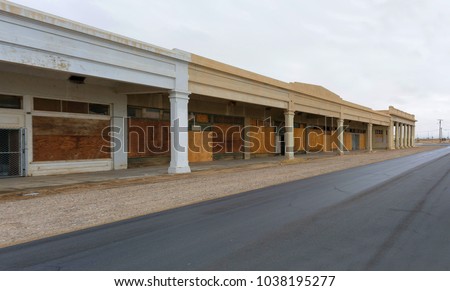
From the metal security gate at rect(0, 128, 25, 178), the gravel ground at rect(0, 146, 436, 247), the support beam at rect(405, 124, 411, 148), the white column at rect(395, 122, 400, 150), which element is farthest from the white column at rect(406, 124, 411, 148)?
the metal security gate at rect(0, 128, 25, 178)

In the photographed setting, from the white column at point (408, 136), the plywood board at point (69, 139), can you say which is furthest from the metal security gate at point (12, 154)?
the white column at point (408, 136)

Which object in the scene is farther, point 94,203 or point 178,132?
point 178,132

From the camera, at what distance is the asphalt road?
483cm

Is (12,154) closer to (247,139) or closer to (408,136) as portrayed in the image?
→ (247,139)

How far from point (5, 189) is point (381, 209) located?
1222 cm

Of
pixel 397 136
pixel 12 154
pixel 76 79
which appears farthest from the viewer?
pixel 397 136

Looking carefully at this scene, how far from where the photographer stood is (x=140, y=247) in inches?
223

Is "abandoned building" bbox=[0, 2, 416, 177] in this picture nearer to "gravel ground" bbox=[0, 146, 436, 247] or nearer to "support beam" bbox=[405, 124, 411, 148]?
"gravel ground" bbox=[0, 146, 436, 247]

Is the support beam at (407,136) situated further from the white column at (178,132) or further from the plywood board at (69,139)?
the plywood board at (69,139)

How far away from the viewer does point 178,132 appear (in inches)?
706

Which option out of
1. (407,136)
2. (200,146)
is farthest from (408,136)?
(200,146)

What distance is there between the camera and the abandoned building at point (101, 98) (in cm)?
1300

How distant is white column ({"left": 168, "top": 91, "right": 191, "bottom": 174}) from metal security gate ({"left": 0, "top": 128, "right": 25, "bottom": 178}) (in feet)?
22.4

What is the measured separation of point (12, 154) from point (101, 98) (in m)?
5.23
